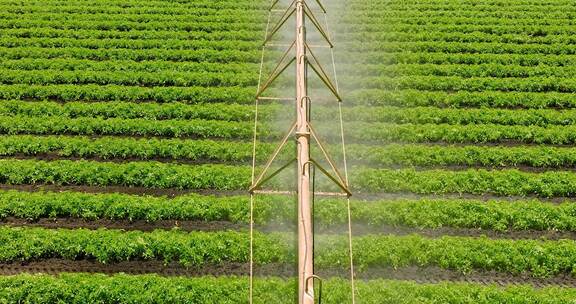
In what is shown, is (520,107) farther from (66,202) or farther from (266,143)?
(66,202)

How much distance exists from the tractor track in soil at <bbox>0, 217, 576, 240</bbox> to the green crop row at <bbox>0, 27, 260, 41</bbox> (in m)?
12.5

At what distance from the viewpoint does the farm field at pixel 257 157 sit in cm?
1293

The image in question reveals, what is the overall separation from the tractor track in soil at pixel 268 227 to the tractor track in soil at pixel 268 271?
1325 mm

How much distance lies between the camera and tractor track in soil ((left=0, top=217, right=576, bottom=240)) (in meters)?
14.1

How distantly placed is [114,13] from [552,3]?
86.2ft

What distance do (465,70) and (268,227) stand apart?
13129 mm

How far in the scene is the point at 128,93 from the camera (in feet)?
64.9

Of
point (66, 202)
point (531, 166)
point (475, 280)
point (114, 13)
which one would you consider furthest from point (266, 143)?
point (114, 13)

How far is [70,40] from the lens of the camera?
77.2 feet

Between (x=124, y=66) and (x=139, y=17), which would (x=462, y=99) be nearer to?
(x=124, y=66)

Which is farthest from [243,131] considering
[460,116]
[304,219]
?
[460,116]

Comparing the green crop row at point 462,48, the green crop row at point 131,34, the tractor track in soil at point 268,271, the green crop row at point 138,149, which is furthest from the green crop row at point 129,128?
the green crop row at point 462,48

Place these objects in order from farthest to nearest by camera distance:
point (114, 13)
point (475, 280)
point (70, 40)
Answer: point (114, 13) < point (70, 40) < point (475, 280)

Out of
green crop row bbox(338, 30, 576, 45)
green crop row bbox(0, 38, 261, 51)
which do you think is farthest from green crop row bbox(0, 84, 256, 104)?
green crop row bbox(338, 30, 576, 45)
